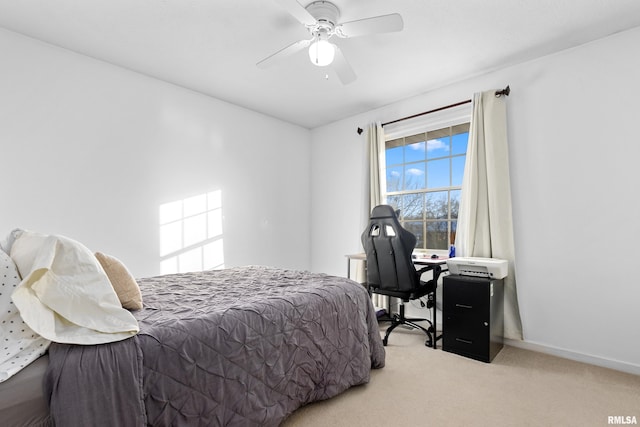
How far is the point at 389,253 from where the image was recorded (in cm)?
289

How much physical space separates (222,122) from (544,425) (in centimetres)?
387

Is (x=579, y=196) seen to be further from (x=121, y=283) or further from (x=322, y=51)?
(x=121, y=283)

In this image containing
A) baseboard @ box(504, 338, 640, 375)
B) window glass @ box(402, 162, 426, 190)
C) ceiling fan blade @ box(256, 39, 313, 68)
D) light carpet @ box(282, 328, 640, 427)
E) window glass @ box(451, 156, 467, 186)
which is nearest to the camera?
light carpet @ box(282, 328, 640, 427)

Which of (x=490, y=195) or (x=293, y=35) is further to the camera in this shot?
(x=490, y=195)

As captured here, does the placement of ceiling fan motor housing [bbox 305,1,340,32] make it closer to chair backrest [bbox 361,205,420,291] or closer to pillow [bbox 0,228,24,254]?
chair backrest [bbox 361,205,420,291]

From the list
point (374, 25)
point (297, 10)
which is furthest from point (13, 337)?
point (374, 25)

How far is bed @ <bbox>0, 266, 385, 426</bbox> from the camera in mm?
1078

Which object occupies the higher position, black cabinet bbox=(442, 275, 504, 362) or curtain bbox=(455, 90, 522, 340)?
curtain bbox=(455, 90, 522, 340)

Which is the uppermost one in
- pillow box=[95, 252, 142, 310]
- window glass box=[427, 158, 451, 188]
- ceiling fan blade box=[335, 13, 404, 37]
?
ceiling fan blade box=[335, 13, 404, 37]

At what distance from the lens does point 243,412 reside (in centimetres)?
149

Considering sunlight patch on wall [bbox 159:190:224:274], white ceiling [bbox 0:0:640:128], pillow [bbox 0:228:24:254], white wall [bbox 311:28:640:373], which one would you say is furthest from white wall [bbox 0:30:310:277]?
white wall [bbox 311:28:640:373]

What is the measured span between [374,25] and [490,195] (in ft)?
6.23

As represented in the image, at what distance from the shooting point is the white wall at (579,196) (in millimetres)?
2455

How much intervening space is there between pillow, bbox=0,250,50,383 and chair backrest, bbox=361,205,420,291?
2357 mm
